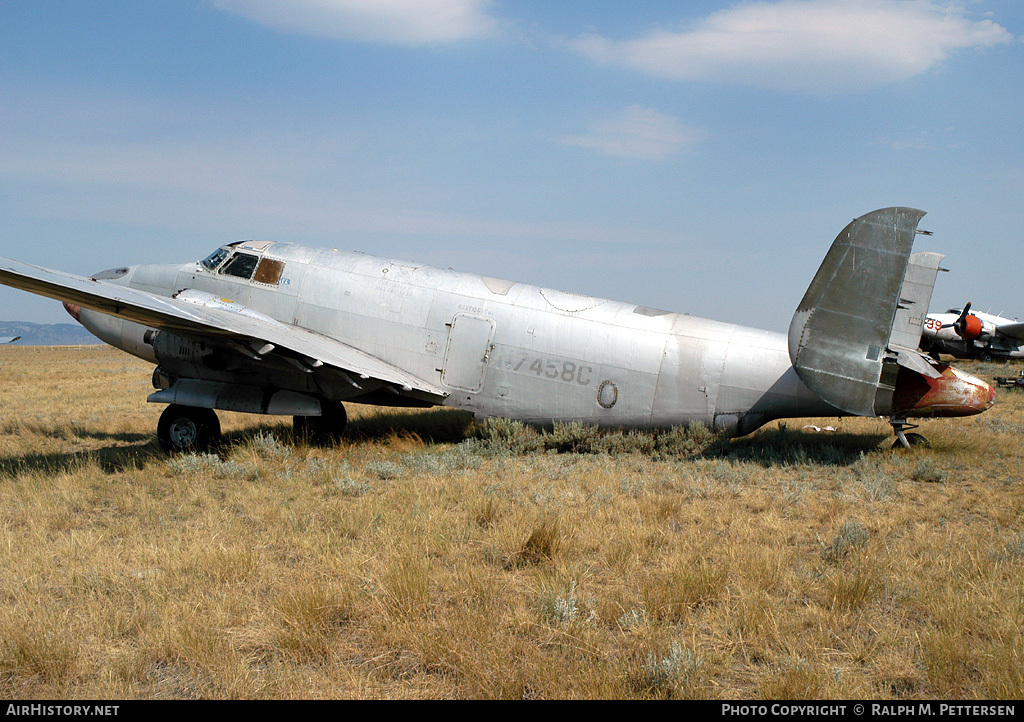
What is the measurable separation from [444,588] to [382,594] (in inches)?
20.2

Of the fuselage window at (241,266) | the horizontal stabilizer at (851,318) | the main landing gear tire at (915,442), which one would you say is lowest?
the main landing gear tire at (915,442)

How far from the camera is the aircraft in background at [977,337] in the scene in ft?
108

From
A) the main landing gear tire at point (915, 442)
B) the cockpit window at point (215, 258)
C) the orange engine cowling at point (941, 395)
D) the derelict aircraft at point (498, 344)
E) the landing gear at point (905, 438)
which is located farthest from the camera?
the cockpit window at point (215, 258)

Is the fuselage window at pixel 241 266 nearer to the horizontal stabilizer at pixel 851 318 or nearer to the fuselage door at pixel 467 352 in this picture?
the fuselage door at pixel 467 352

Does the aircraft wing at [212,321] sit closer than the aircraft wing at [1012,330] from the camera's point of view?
Yes

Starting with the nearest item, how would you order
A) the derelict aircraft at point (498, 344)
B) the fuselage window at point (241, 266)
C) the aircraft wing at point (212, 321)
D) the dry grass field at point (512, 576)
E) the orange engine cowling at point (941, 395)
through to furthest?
the dry grass field at point (512, 576), the aircraft wing at point (212, 321), the derelict aircraft at point (498, 344), the orange engine cowling at point (941, 395), the fuselage window at point (241, 266)

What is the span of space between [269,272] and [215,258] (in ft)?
4.18

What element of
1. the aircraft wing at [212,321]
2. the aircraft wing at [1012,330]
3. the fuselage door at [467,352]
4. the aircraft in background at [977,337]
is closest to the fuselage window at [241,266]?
the aircraft wing at [212,321]

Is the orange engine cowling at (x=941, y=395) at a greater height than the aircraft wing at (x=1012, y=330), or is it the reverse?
the aircraft wing at (x=1012, y=330)

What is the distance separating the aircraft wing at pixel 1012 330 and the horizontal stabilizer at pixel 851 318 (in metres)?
28.9

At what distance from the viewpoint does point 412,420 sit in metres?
15.3

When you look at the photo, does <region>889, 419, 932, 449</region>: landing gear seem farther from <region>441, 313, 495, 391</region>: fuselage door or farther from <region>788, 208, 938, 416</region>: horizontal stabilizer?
<region>441, 313, 495, 391</region>: fuselage door

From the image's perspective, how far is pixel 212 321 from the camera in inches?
418

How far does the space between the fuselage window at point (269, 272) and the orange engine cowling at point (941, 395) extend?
11021 millimetres
